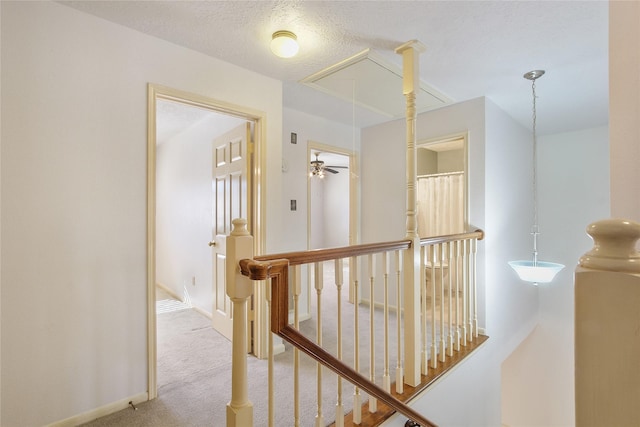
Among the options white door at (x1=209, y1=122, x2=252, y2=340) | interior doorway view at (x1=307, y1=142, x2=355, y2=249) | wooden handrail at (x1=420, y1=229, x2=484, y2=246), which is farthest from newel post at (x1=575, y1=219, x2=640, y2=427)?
interior doorway view at (x1=307, y1=142, x2=355, y2=249)

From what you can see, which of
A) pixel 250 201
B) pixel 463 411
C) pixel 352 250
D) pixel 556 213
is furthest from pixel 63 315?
pixel 556 213

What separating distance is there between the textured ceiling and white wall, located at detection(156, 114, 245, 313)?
1110mm

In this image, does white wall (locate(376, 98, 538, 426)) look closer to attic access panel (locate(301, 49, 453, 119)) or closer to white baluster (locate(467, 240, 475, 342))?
white baluster (locate(467, 240, 475, 342))

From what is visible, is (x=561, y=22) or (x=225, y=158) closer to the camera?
(x=561, y=22)

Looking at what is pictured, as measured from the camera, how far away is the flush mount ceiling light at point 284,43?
76.2 inches

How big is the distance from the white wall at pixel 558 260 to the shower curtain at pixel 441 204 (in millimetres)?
1400

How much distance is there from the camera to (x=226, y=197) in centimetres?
306

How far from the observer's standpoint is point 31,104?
163 centimetres

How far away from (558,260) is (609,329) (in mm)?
5162

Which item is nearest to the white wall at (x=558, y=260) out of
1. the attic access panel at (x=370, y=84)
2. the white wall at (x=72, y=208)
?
the attic access panel at (x=370, y=84)

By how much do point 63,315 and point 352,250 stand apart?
1675 millimetres

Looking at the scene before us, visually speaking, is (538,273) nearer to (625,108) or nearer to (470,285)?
(470,285)

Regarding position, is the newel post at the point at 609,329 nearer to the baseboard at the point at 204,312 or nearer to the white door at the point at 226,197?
the white door at the point at 226,197

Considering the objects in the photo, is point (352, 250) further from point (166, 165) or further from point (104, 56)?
point (166, 165)
